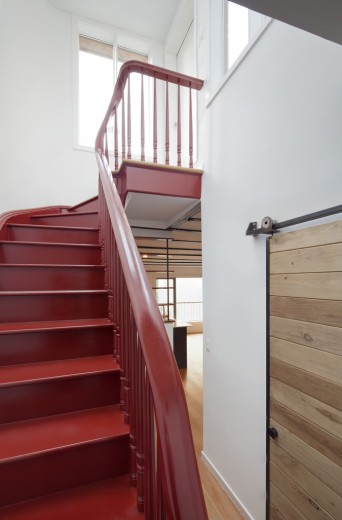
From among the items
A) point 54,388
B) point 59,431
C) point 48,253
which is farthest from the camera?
point 48,253

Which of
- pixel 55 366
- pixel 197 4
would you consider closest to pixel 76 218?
pixel 55 366

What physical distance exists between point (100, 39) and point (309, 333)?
5.12 meters

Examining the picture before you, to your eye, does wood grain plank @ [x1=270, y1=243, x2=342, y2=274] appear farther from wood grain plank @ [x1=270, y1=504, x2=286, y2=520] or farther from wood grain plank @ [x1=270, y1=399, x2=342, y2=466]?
wood grain plank @ [x1=270, y1=504, x2=286, y2=520]

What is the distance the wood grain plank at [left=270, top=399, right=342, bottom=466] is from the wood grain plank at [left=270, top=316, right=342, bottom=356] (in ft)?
1.33

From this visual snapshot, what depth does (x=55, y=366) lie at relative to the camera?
1380 mm

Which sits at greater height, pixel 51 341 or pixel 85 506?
pixel 51 341

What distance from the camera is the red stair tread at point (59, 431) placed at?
100cm

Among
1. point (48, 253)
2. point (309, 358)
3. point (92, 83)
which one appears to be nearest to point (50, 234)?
point (48, 253)

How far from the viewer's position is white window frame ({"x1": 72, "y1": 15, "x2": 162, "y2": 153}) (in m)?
→ 3.94

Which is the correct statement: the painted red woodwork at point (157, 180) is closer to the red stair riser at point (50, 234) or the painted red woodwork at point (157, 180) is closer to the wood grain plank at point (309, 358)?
the red stair riser at point (50, 234)

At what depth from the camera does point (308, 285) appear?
1393 mm

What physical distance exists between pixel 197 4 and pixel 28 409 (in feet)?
13.1

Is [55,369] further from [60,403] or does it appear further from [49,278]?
[49,278]

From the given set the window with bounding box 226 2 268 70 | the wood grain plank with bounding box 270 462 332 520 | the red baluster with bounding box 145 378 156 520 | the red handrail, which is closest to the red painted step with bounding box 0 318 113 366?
the red handrail
